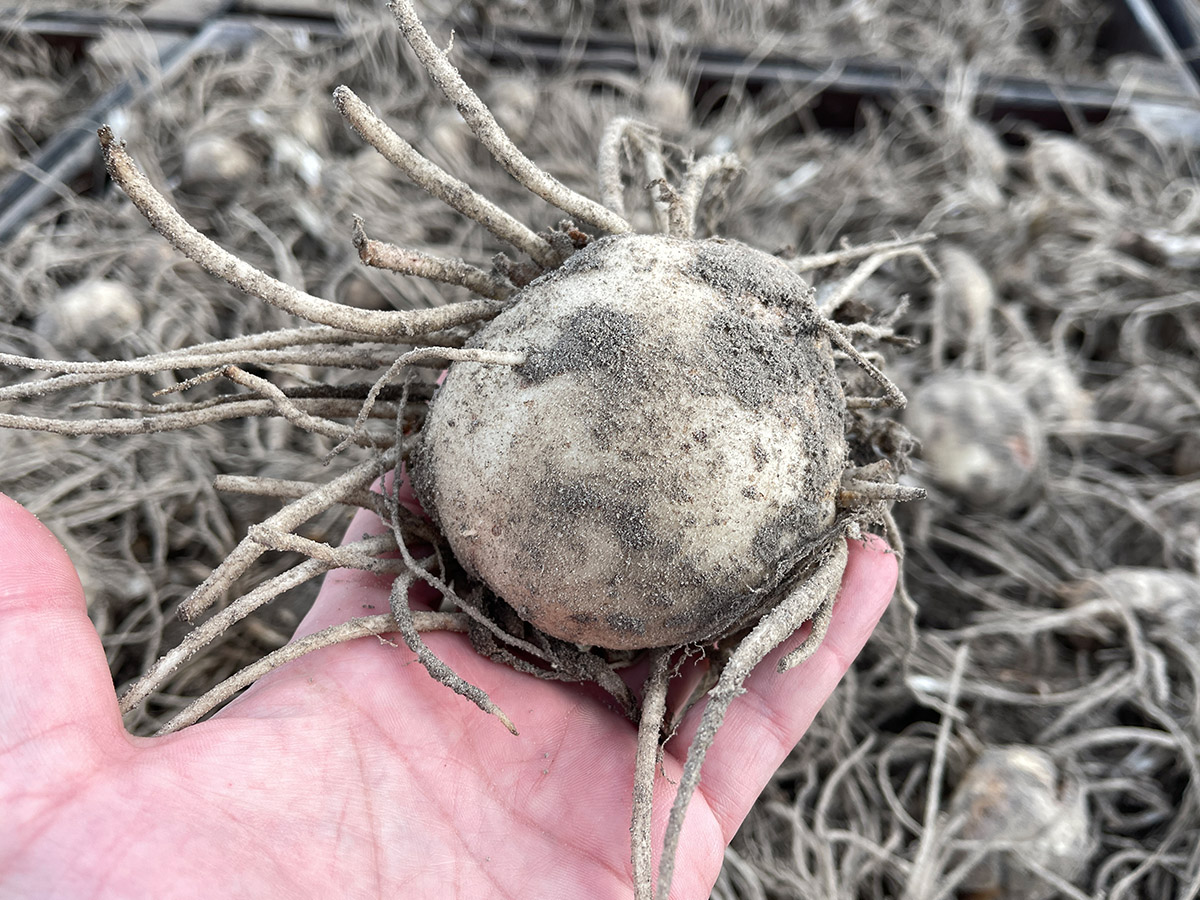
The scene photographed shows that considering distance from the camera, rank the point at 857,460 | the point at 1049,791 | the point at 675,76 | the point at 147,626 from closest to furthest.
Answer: the point at 857,460 < the point at 1049,791 < the point at 147,626 < the point at 675,76

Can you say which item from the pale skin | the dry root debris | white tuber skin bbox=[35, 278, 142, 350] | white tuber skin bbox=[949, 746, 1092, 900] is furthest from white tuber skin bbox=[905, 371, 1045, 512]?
white tuber skin bbox=[35, 278, 142, 350]

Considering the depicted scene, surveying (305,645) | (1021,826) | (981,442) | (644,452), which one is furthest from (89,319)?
(1021,826)

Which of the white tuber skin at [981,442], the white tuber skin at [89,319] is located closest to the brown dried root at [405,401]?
the white tuber skin at [981,442]

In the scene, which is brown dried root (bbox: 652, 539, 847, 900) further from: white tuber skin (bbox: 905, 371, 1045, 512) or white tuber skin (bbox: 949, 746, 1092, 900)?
white tuber skin (bbox: 905, 371, 1045, 512)

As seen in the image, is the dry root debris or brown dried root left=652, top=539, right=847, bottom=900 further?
the dry root debris

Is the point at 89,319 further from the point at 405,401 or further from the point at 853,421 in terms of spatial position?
the point at 853,421

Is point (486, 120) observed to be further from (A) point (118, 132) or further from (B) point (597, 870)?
(A) point (118, 132)

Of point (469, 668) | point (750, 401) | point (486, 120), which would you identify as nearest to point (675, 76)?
point (486, 120)
